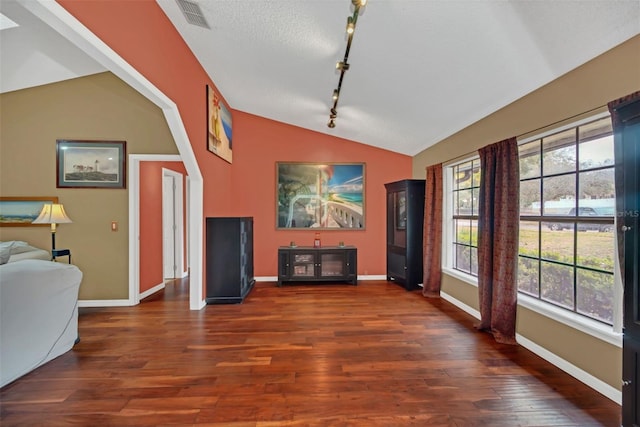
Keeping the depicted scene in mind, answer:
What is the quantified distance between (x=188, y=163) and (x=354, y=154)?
3.18 meters

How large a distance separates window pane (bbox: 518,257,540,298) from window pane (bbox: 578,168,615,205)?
0.80 metres

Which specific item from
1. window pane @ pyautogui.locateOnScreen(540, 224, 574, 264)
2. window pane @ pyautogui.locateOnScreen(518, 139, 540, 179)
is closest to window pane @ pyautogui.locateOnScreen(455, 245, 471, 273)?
window pane @ pyautogui.locateOnScreen(540, 224, 574, 264)

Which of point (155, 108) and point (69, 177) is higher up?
point (155, 108)

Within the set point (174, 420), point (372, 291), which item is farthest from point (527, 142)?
point (174, 420)

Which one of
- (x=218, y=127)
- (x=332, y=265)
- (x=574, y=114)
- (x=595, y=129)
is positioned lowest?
(x=332, y=265)

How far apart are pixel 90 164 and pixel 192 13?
266 centimetres

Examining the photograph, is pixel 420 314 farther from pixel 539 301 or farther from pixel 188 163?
pixel 188 163

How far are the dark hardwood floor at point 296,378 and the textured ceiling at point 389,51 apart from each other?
255 centimetres

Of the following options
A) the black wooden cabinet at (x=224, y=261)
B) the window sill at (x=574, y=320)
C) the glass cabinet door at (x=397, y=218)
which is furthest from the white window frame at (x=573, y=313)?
the black wooden cabinet at (x=224, y=261)

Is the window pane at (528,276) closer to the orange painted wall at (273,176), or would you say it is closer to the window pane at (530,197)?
the window pane at (530,197)

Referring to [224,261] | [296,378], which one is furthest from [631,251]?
[224,261]

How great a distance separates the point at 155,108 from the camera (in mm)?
3861

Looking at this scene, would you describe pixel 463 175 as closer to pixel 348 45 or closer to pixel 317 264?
pixel 348 45

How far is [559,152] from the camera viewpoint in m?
2.51
